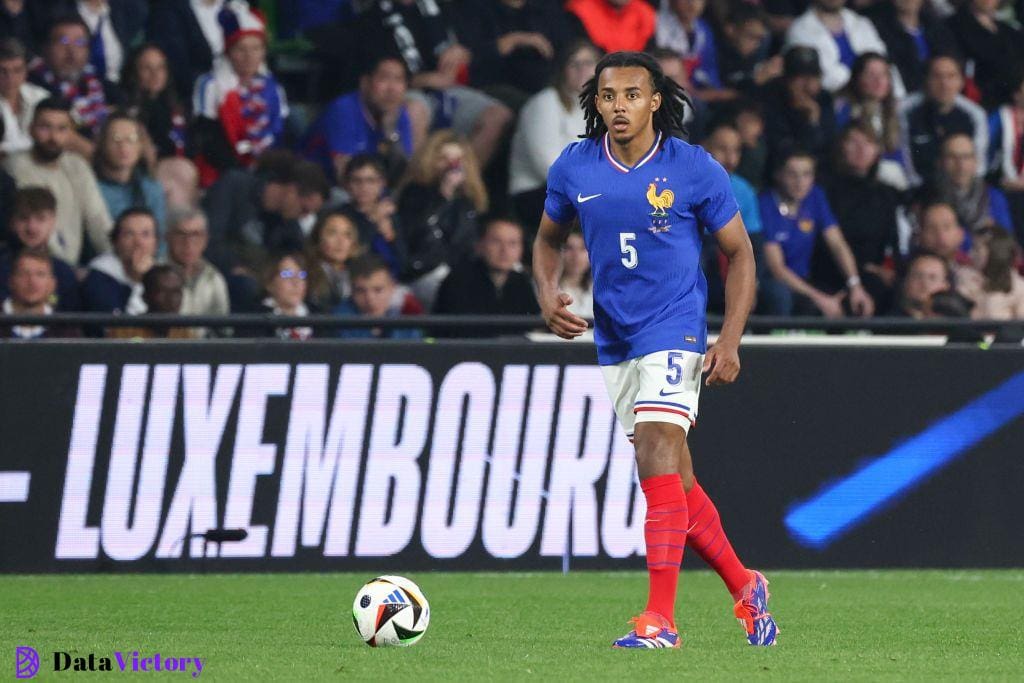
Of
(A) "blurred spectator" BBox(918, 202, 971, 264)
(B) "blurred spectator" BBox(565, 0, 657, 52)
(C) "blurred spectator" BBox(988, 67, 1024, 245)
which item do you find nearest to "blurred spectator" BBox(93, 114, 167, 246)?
(B) "blurred spectator" BBox(565, 0, 657, 52)

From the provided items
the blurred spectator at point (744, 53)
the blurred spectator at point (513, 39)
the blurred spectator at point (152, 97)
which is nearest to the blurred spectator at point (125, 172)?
the blurred spectator at point (152, 97)

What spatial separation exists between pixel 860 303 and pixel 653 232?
6.57 m

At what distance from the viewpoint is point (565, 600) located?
30.6ft

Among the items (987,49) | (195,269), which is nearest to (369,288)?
(195,269)

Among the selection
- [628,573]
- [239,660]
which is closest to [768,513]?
[628,573]

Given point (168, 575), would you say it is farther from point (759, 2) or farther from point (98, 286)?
point (759, 2)

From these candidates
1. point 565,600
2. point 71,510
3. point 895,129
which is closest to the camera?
point 565,600

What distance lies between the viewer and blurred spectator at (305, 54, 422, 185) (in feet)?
44.2

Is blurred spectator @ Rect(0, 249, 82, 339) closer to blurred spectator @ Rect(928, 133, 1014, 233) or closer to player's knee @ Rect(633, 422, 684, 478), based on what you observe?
player's knee @ Rect(633, 422, 684, 478)

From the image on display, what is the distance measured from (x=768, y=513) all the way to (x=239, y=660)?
4.79 meters

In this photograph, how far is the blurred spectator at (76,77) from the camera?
12953mm

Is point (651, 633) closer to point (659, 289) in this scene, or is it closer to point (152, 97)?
point (659, 289)

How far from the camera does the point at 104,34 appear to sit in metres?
13.5

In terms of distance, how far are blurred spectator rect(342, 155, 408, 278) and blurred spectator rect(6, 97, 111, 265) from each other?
1.60 m
